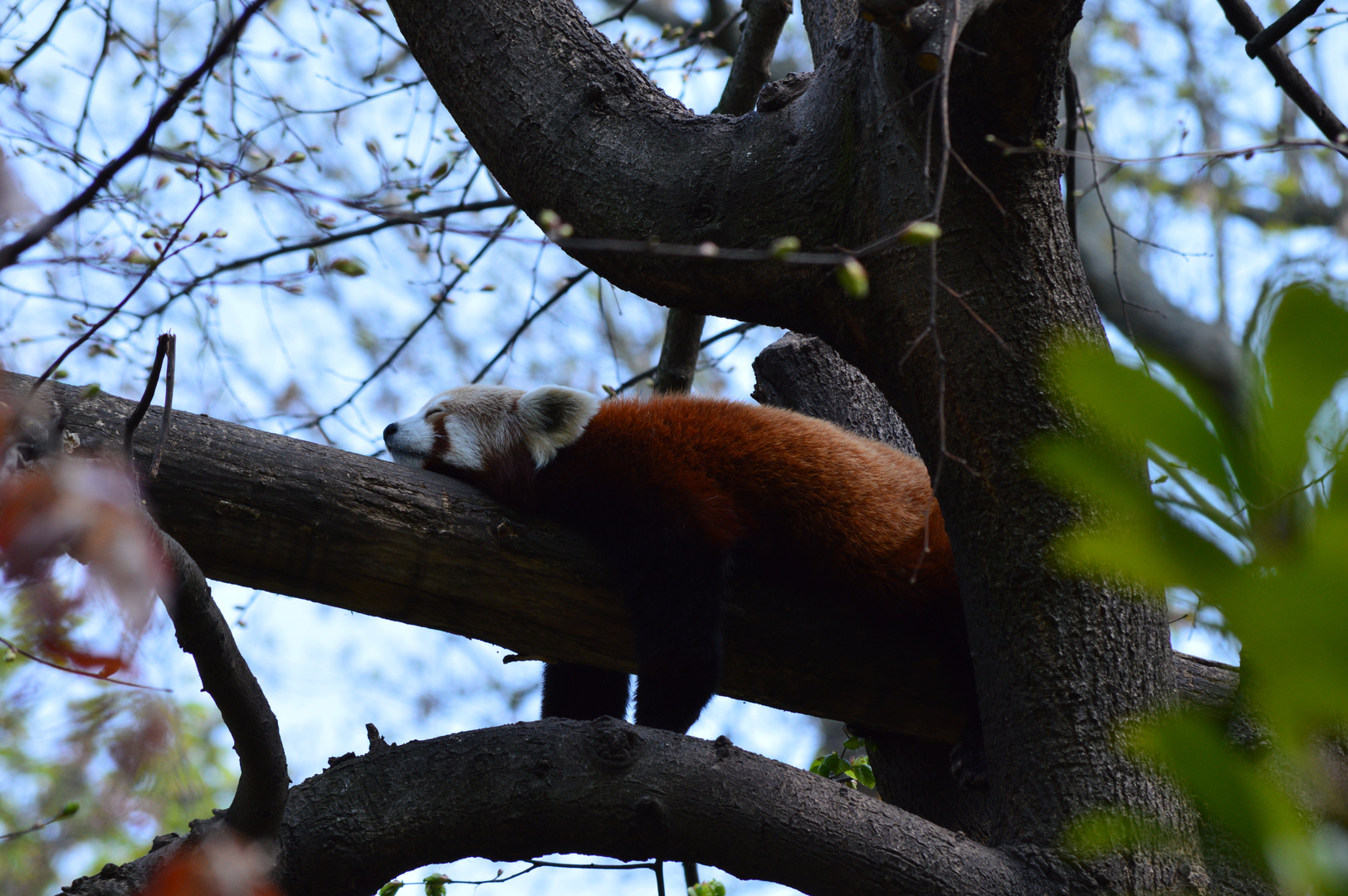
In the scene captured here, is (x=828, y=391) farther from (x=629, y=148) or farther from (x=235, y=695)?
(x=235, y=695)

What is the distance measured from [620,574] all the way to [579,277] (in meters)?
2.61

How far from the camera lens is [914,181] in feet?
7.20

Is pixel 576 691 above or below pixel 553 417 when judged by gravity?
below

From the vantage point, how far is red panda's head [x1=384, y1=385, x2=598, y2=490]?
3395 millimetres

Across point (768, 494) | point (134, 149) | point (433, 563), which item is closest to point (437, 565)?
point (433, 563)

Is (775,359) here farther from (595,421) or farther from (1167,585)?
(1167,585)

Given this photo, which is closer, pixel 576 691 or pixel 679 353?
pixel 576 691

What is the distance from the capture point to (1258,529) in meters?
0.53

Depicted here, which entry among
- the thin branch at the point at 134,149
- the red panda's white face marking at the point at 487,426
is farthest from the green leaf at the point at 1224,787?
the red panda's white face marking at the point at 487,426

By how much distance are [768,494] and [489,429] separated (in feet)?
3.87

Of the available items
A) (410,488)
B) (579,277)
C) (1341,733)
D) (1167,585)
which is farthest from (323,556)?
(579,277)

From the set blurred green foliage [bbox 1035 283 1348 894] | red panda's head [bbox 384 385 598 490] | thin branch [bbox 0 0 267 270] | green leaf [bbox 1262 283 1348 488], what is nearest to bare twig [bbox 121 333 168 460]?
thin branch [bbox 0 0 267 270]

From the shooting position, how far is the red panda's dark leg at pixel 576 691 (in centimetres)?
351

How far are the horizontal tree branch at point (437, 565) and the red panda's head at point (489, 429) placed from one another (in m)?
0.61
